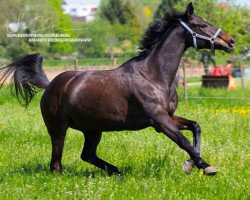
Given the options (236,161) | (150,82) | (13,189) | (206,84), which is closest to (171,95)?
(150,82)

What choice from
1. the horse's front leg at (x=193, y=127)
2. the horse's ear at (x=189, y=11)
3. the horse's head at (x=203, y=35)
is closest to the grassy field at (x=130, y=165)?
the horse's front leg at (x=193, y=127)

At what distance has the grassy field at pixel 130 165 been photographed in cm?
676

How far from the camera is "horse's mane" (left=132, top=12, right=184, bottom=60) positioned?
815cm

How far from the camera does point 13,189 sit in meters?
7.06

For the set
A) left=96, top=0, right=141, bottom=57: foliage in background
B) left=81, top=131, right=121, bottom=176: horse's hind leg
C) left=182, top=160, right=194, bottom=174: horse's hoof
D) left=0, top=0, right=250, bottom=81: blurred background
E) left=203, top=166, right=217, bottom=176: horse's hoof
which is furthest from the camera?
left=96, top=0, right=141, bottom=57: foliage in background

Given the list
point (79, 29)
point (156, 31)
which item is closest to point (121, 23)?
point (79, 29)

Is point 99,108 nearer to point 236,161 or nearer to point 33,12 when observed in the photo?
point 236,161

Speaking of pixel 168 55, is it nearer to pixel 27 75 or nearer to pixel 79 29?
pixel 27 75

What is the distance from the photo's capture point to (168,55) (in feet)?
26.3

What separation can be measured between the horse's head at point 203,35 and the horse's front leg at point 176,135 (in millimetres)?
1127

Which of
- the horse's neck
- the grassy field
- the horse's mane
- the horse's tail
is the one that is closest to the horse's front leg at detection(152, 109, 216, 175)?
the grassy field

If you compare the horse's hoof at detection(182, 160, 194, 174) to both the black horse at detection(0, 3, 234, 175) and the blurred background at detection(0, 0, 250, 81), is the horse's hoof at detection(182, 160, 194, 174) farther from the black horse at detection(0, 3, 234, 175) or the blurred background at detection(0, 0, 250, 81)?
the blurred background at detection(0, 0, 250, 81)

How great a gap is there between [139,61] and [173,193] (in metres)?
2.14

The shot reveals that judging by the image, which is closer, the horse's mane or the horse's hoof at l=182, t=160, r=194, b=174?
the horse's hoof at l=182, t=160, r=194, b=174
